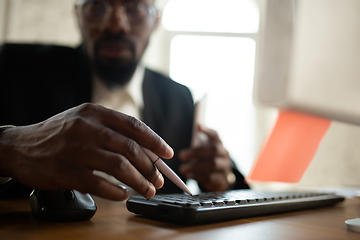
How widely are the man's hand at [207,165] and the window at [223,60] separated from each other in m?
1.84

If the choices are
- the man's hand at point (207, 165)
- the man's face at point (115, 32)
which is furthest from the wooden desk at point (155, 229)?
the man's face at point (115, 32)

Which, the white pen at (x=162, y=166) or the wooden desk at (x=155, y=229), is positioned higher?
the white pen at (x=162, y=166)

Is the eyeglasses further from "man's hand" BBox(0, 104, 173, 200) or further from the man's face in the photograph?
"man's hand" BBox(0, 104, 173, 200)

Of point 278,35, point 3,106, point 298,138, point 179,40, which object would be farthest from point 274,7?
point 179,40

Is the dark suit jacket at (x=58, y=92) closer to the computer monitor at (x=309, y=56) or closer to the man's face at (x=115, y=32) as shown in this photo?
the man's face at (x=115, y=32)

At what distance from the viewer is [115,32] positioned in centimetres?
141

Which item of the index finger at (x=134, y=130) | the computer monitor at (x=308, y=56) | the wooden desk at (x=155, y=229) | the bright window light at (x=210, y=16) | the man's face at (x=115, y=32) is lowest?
the wooden desk at (x=155, y=229)

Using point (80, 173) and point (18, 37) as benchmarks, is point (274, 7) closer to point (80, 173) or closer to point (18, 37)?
point (80, 173)

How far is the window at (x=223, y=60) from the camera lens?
9.19 feet

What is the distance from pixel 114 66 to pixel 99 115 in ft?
4.01

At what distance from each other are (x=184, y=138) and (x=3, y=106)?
790mm

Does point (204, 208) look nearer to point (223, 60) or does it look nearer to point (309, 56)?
point (309, 56)

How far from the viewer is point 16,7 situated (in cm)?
248

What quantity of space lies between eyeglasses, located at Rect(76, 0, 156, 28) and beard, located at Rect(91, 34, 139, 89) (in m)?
0.08
